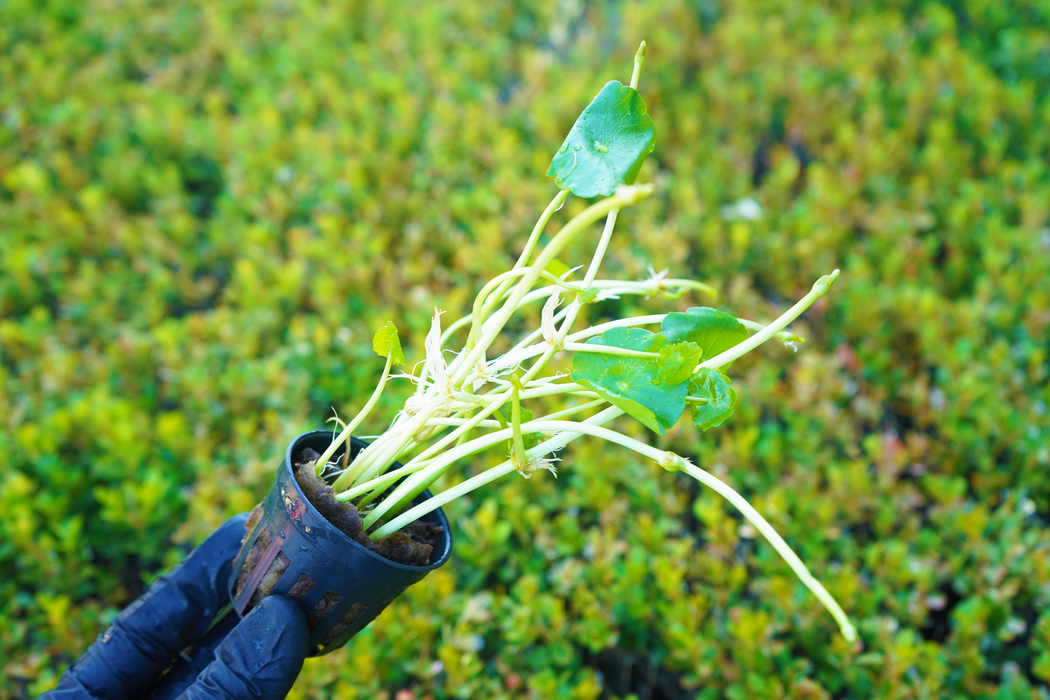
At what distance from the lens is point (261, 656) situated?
0.91 m

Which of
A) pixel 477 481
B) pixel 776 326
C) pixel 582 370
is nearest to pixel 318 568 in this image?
pixel 477 481

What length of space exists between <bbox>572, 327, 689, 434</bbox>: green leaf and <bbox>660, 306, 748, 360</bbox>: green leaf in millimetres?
38

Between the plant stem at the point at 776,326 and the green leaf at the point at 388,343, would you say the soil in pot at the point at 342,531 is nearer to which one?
the green leaf at the point at 388,343

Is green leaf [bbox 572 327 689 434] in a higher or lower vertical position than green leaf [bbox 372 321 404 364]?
lower

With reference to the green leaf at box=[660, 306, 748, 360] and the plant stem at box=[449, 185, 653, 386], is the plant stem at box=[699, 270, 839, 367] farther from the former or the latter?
the plant stem at box=[449, 185, 653, 386]

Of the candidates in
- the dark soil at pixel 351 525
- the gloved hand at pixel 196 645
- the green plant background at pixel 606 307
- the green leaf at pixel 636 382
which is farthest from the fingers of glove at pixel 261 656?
the green leaf at pixel 636 382

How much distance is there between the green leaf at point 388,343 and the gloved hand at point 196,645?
0.37 meters

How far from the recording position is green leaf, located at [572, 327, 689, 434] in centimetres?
83

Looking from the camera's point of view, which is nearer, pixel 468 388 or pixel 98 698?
pixel 468 388

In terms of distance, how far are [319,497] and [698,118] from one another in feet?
7.26

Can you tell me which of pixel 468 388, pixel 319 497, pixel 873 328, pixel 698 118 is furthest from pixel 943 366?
pixel 319 497

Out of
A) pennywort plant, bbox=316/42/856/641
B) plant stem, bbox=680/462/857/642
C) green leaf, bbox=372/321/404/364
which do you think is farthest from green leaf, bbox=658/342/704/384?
green leaf, bbox=372/321/404/364

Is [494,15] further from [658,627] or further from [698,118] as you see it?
[658,627]

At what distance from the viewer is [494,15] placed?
10.3ft
